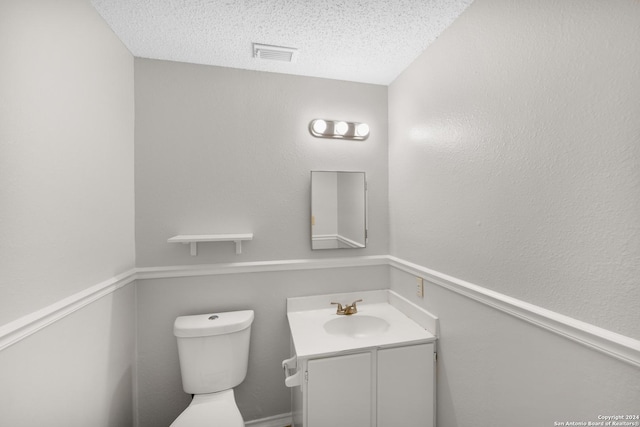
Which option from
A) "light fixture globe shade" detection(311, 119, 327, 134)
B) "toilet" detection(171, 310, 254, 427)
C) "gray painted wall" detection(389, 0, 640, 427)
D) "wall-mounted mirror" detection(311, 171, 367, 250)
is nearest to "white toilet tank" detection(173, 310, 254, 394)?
"toilet" detection(171, 310, 254, 427)

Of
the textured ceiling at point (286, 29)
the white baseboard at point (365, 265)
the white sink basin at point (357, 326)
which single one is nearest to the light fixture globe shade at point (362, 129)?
the textured ceiling at point (286, 29)

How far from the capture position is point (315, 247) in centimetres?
187

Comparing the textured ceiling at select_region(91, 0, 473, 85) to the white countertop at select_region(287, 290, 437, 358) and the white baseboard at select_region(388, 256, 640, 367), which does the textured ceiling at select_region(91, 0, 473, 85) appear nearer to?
the white baseboard at select_region(388, 256, 640, 367)

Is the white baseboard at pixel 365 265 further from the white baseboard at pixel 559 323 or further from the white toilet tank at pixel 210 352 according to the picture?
the white toilet tank at pixel 210 352

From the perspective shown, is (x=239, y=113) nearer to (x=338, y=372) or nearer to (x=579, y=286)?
(x=338, y=372)

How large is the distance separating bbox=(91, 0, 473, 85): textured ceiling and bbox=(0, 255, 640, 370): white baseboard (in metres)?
1.30

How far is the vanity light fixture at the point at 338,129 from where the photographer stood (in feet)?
6.02

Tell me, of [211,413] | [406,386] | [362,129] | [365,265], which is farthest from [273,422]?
[362,129]

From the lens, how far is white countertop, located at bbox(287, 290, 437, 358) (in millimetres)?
1373

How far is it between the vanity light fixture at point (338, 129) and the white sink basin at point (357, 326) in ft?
4.09

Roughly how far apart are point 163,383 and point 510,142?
2275 mm

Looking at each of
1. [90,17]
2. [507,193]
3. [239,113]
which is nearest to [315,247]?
[239,113]

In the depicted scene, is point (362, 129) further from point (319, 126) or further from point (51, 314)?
point (51, 314)

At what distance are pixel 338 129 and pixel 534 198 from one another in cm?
124
